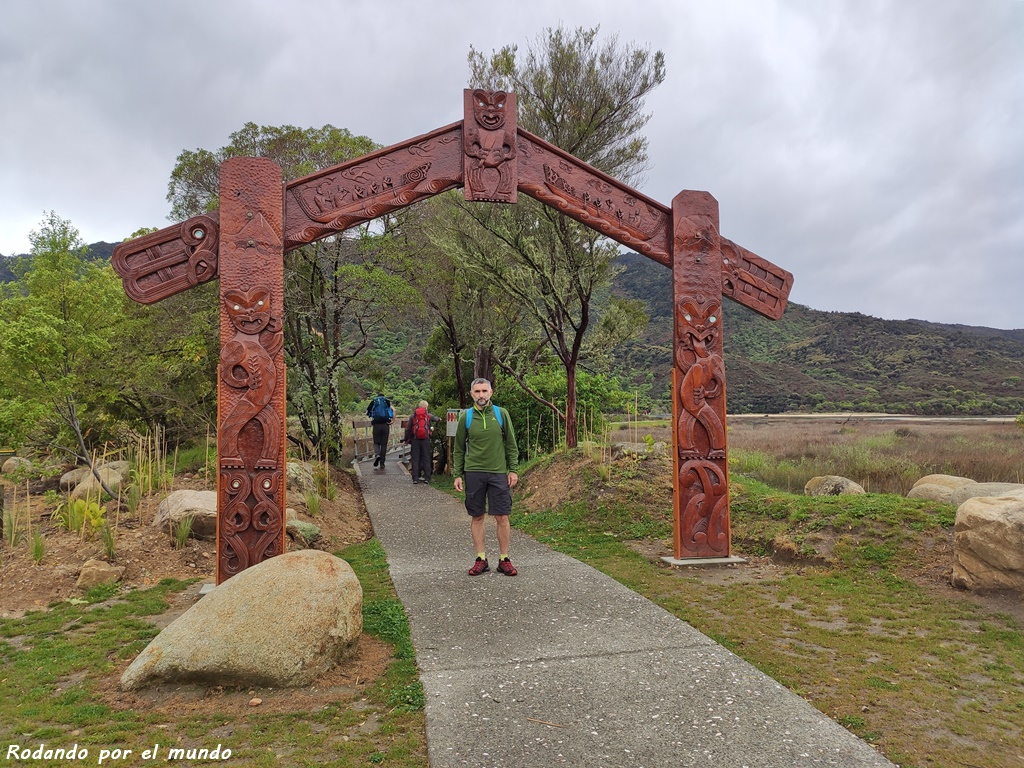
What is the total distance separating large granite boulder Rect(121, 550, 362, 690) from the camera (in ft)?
11.9

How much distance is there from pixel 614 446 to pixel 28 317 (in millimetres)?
8407

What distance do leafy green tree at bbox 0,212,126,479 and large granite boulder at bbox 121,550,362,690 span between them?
5426mm

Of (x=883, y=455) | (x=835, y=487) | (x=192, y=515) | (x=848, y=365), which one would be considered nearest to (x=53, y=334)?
(x=192, y=515)

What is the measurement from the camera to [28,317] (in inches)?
311

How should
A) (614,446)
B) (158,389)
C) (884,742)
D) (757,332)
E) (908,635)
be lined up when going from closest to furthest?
(884,742)
(908,635)
(614,446)
(158,389)
(757,332)

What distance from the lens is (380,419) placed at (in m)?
16.4

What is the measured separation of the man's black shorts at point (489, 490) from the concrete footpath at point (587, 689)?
63 cm

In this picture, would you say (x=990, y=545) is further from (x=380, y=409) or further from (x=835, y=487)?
(x=380, y=409)

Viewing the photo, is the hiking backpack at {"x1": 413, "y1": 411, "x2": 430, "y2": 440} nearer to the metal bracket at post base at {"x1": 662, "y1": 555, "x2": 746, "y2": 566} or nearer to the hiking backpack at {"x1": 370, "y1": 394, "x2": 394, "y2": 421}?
the hiking backpack at {"x1": 370, "y1": 394, "x2": 394, "y2": 421}

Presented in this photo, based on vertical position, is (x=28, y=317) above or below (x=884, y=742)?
above

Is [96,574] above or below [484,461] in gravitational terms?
below

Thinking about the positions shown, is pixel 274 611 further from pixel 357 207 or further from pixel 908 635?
pixel 908 635

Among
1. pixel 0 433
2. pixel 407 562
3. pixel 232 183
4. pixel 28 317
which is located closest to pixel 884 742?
pixel 407 562

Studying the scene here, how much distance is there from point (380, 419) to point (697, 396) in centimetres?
1113
